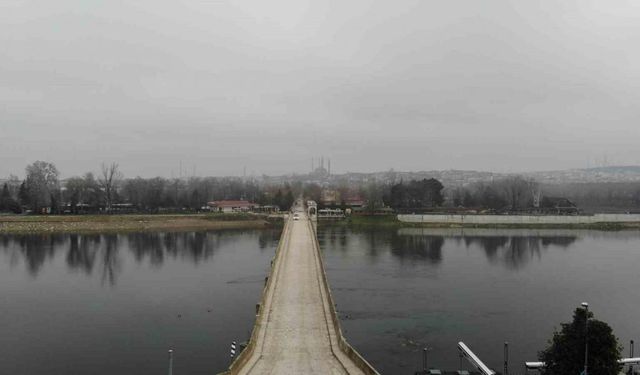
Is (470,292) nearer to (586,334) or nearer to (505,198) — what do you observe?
(586,334)

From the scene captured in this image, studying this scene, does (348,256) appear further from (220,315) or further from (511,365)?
(511,365)

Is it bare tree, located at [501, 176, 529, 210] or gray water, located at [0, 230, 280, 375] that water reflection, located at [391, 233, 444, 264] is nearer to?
gray water, located at [0, 230, 280, 375]

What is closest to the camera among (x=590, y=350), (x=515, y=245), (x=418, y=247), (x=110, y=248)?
(x=590, y=350)

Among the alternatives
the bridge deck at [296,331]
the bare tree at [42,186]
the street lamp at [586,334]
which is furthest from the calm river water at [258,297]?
the bare tree at [42,186]

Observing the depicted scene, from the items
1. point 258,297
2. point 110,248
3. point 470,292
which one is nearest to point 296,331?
point 258,297

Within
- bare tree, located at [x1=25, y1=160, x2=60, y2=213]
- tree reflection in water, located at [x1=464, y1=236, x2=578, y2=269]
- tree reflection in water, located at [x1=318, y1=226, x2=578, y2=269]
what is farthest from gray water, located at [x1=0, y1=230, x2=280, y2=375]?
bare tree, located at [x1=25, y1=160, x2=60, y2=213]

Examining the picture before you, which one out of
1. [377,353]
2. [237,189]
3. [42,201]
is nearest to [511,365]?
[377,353]
